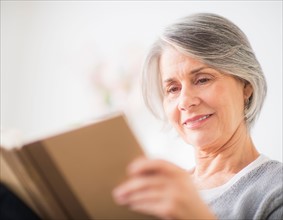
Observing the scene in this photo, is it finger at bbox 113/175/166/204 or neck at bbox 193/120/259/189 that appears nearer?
finger at bbox 113/175/166/204

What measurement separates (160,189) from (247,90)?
65 centimetres

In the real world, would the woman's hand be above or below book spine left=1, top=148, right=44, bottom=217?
below

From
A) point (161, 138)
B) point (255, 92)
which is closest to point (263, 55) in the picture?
point (255, 92)

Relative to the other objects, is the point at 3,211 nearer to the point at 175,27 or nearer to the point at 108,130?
the point at 108,130

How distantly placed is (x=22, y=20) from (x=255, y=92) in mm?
1783

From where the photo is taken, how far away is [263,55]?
1.47 metres

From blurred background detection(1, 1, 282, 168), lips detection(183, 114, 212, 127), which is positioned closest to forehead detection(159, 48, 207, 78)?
lips detection(183, 114, 212, 127)

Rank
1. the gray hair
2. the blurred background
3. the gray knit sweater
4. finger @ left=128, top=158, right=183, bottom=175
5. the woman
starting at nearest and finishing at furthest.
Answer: finger @ left=128, top=158, right=183, bottom=175
the gray knit sweater
the woman
the gray hair
the blurred background

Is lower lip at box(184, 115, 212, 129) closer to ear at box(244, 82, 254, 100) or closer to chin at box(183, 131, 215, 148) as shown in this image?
chin at box(183, 131, 215, 148)

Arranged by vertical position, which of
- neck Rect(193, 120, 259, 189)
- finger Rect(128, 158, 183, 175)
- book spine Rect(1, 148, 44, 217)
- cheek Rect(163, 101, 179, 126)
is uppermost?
book spine Rect(1, 148, 44, 217)

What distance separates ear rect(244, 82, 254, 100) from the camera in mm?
1088

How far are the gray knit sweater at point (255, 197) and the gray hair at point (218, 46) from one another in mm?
261

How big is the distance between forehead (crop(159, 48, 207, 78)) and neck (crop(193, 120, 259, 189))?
0.24 m

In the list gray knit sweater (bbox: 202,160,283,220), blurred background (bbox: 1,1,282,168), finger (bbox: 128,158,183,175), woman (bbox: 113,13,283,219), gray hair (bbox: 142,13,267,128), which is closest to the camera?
finger (bbox: 128,158,183,175)
